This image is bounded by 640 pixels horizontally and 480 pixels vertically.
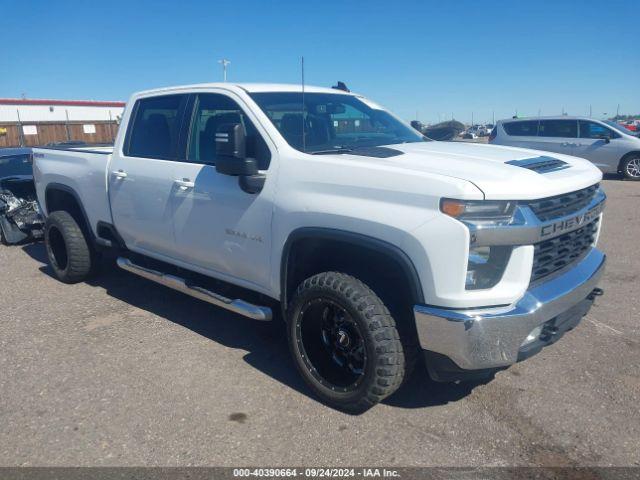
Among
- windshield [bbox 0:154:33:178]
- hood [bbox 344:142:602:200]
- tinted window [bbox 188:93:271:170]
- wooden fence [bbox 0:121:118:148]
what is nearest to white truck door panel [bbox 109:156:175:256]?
tinted window [bbox 188:93:271:170]

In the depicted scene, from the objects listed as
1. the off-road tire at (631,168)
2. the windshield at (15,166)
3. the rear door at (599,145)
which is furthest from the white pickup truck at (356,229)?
the off-road tire at (631,168)

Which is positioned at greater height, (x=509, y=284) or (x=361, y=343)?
(x=509, y=284)

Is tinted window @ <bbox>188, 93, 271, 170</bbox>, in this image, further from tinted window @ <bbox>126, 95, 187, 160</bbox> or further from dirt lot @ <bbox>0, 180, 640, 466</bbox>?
dirt lot @ <bbox>0, 180, 640, 466</bbox>

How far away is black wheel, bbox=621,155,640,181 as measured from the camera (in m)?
14.0

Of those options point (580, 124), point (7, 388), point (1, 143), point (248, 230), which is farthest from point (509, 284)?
point (1, 143)

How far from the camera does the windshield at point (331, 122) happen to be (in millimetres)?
3670

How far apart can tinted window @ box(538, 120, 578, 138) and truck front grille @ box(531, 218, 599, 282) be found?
40.0 feet

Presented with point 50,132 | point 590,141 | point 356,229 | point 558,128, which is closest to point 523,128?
point 558,128

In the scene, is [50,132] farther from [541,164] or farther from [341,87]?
[541,164]

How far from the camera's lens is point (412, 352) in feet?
10.1

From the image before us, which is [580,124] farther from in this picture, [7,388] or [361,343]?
[7,388]

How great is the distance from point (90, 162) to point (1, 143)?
2663 cm

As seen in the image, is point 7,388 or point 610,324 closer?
point 7,388

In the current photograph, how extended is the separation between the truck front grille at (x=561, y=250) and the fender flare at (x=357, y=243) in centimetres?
64
